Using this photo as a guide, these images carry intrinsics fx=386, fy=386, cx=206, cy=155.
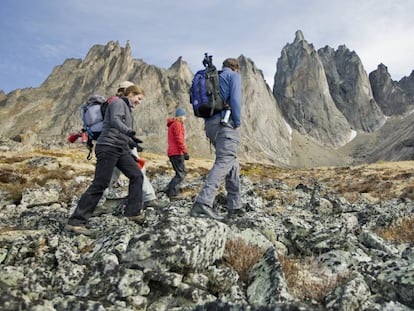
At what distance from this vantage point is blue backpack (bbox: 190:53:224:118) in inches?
308

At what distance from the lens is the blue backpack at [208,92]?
25.7 ft

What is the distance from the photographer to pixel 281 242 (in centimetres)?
655

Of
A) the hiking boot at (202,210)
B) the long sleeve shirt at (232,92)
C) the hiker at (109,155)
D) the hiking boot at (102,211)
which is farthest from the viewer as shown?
the hiking boot at (102,211)

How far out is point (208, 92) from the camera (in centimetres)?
781

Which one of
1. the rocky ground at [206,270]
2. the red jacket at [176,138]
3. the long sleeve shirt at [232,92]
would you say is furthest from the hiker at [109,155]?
the red jacket at [176,138]

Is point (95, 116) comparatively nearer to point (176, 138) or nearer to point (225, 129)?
point (225, 129)

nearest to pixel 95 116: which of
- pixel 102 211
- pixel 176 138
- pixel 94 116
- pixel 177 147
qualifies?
pixel 94 116

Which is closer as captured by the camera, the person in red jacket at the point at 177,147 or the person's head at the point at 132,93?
the person's head at the point at 132,93

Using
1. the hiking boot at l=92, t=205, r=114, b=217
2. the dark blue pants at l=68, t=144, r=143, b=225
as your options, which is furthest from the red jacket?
the dark blue pants at l=68, t=144, r=143, b=225

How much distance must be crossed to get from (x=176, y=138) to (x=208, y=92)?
549cm

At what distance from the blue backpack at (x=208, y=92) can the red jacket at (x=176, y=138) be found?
5117mm

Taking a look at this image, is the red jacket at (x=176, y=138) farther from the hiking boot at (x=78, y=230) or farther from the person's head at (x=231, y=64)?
the hiking boot at (x=78, y=230)

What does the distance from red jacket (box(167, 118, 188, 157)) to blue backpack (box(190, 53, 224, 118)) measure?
201 inches

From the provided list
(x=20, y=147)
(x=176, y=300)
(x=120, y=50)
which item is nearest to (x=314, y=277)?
(x=176, y=300)
